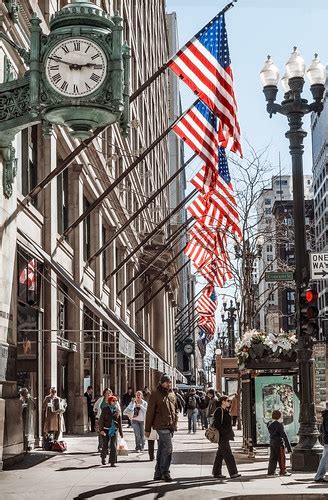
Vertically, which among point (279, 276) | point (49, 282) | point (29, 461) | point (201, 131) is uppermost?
→ point (201, 131)

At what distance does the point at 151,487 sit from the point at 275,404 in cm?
830

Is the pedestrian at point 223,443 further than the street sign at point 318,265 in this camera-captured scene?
No

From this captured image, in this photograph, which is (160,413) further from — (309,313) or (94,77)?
(94,77)

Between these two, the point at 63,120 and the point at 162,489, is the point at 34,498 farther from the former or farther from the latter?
the point at 63,120

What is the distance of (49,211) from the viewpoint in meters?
25.0

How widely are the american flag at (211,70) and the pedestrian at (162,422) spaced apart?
23.3ft

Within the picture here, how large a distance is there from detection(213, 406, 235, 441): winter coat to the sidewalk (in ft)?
2.78

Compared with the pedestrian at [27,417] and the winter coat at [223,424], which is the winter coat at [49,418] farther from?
→ the winter coat at [223,424]

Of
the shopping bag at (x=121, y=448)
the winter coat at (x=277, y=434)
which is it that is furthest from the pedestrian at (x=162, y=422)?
the shopping bag at (x=121, y=448)

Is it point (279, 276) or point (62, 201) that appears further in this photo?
point (62, 201)

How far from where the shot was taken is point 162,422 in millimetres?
16297

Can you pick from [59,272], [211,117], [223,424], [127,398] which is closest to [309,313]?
[223,424]

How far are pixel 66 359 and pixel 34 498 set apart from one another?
1585 cm

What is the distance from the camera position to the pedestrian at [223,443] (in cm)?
1667
